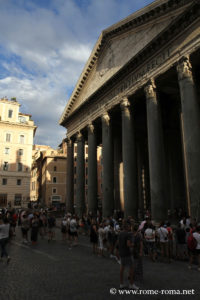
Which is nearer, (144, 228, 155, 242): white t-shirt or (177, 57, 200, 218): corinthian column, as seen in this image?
(144, 228, 155, 242): white t-shirt

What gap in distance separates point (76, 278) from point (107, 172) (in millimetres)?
12565

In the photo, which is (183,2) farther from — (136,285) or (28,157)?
(28,157)

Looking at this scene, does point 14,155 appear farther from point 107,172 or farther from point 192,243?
point 192,243

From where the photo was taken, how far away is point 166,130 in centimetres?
2211

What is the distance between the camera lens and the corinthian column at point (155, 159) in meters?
13.3

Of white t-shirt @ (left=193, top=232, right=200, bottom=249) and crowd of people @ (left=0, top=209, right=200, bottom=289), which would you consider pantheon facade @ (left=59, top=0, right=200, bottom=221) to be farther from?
white t-shirt @ (left=193, top=232, right=200, bottom=249)

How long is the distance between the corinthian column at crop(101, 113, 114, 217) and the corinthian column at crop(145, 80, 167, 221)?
5192 millimetres

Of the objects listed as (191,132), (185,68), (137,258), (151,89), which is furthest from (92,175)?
(137,258)

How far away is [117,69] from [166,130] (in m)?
7.66

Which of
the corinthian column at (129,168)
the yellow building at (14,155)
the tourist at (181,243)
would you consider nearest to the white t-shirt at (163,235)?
the tourist at (181,243)

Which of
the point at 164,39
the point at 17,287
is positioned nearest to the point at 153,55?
the point at 164,39

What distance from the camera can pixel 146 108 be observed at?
18.7m

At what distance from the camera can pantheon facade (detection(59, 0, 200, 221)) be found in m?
12.6

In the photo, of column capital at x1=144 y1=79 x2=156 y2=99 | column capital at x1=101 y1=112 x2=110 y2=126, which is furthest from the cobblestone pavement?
column capital at x1=101 y1=112 x2=110 y2=126
